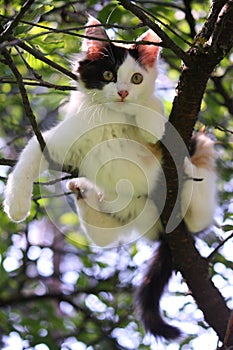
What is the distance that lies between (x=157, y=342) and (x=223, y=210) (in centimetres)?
85

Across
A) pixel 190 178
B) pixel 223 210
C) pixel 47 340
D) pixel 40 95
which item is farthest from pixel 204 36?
pixel 47 340

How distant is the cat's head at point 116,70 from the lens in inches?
109

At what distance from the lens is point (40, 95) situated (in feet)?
12.3

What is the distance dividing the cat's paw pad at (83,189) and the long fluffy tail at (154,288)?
43 centimetres

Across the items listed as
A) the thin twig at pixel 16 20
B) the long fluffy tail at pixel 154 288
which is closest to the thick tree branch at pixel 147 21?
the thin twig at pixel 16 20

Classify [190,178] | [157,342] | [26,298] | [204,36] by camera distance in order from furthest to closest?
[26,298] < [157,342] < [190,178] < [204,36]

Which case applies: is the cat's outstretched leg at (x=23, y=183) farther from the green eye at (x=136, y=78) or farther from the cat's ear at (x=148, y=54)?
Result: the cat's ear at (x=148, y=54)

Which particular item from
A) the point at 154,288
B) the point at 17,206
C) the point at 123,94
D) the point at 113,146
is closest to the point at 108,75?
the point at 123,94

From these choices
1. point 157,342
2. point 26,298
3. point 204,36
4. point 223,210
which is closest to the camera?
point 204,36

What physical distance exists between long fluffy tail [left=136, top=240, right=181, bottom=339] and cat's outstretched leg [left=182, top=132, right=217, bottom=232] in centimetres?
20

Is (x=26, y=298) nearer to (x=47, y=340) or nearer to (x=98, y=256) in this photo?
(x=98, y=256)

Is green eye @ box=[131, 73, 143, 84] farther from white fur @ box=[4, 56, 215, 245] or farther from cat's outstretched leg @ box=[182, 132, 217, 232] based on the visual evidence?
cat's outstretched leg @ box=[182, 132, 217, 232]

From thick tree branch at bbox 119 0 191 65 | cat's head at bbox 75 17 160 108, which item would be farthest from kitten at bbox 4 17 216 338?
thick tree branch at bbox 119 0 191 65

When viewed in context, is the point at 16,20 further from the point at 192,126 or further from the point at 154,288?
the point at 154,288
